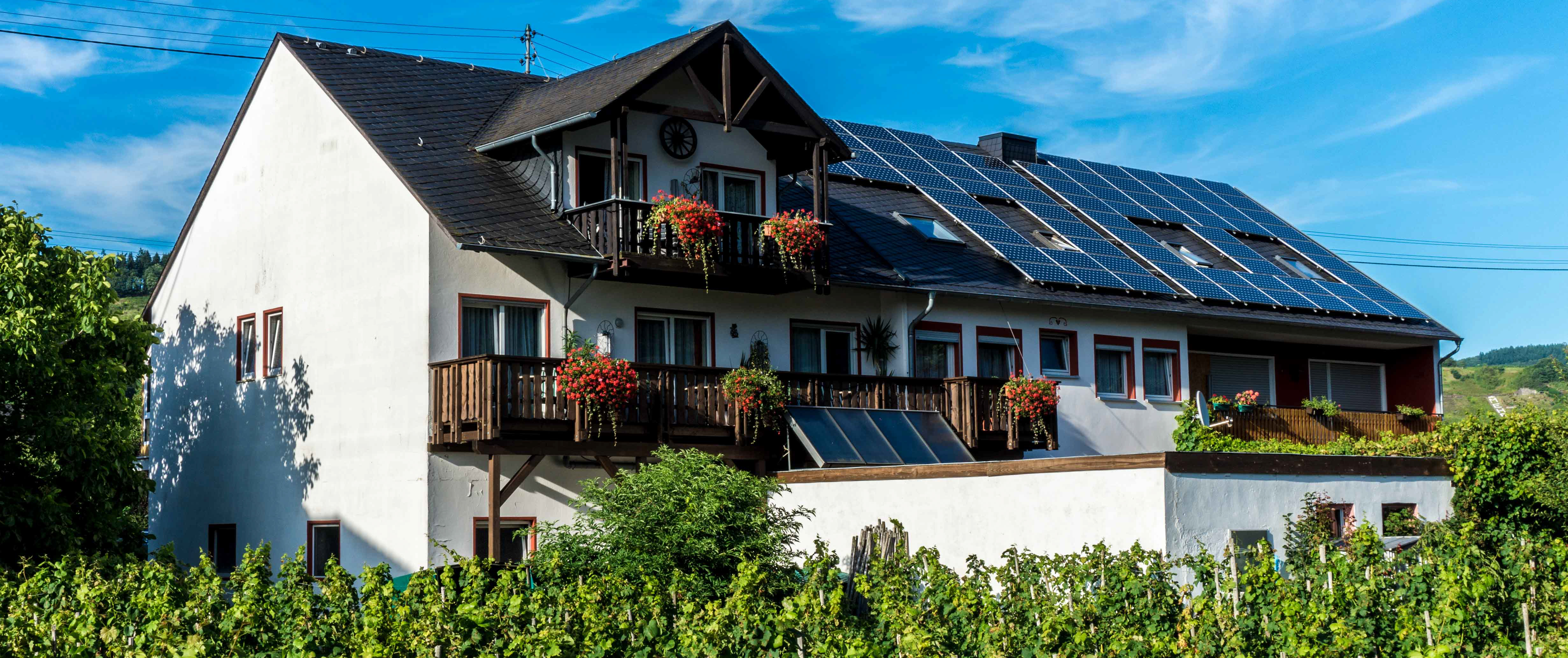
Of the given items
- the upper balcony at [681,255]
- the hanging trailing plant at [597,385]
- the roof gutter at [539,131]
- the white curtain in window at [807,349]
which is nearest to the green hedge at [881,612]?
the hanging trailing plant at [597,385]

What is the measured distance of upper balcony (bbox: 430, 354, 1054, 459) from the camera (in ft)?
64.0

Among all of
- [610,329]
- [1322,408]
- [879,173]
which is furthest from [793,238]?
[1322,408]

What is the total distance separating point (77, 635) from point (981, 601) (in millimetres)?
6865

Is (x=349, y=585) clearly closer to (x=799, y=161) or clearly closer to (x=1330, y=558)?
(x=1330, y=558)

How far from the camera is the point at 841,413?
880 inches

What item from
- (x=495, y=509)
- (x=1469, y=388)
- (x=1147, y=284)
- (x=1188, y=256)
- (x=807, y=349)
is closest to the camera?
(x=495, y=509)

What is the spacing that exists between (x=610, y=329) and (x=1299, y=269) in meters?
18.0

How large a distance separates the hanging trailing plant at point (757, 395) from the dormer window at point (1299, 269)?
15681mm

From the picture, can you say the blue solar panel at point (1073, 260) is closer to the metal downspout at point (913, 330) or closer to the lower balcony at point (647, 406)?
the metal downspout at point (913, 330)

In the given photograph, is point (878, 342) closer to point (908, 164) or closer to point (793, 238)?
point (793, 238)

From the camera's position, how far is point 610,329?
22000 mm

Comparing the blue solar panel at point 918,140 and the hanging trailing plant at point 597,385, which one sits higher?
the blue solar panel at point 918,140

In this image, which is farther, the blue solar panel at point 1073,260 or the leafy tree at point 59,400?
the blue solar panel at point 1073,260

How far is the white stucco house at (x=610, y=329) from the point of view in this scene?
62.4 feet
